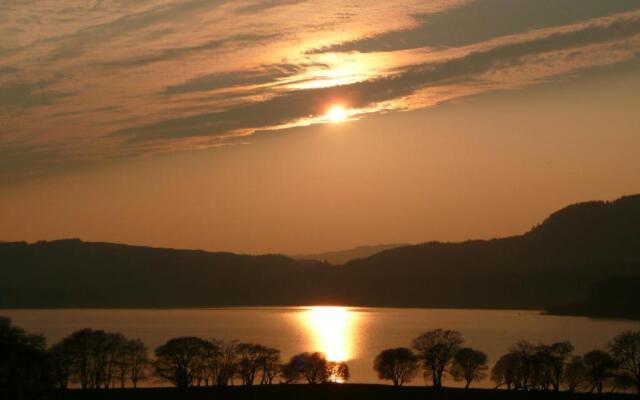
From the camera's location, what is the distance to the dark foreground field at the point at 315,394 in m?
66.7

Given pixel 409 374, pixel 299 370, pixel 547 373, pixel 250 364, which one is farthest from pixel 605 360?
pixel 250 364

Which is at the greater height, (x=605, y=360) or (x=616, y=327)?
(x=616, y=327)

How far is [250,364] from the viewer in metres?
82.2

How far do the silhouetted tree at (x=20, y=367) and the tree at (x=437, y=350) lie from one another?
109 ft

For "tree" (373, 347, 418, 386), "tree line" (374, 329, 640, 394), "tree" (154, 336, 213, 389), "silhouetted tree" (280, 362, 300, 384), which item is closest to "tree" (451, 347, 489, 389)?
"tree line" (374, 329, 640, 394)

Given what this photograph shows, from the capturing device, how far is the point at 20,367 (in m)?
62.7

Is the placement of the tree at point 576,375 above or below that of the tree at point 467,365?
below

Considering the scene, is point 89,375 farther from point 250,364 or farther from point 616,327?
point 616,327

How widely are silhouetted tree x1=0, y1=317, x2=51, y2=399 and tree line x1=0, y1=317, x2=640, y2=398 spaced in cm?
26

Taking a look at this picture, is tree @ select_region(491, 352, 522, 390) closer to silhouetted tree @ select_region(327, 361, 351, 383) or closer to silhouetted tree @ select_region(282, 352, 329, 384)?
silhouetted tree @ select_region(327, 361, 351, 383)

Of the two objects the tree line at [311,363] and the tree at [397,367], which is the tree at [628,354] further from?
the tree at [397,367]

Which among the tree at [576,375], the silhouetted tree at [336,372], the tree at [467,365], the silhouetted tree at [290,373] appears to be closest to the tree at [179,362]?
the silhouetted tree at [290,373]

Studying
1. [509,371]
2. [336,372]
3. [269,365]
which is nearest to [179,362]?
[269,365]

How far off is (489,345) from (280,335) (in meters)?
59.1
